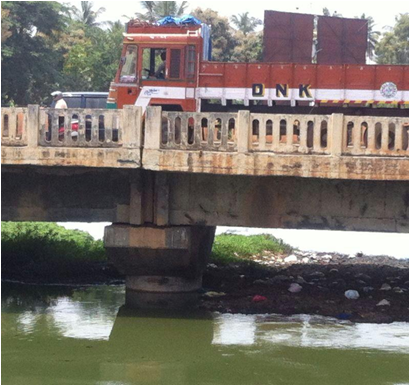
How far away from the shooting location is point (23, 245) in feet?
55.2

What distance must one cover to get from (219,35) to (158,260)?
33.3 meters

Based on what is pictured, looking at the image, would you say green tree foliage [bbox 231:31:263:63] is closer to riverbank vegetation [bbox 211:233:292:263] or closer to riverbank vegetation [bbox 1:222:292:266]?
riverbank vegetation [bbox 211:233:292:263]

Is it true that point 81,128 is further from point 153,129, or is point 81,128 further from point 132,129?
point 153,129

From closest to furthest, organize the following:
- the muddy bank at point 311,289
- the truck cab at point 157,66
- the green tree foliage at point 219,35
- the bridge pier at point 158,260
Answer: the bridge pier at point 158,260
the muddy bank at point 311,289
the truck cab at point 157,66
the green tree foliage at point 219,35

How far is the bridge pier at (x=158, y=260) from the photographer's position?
498 inches

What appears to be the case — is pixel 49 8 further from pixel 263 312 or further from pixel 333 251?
pixel 263 312

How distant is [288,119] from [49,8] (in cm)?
2916

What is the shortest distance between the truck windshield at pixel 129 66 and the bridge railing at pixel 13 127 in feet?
14.0

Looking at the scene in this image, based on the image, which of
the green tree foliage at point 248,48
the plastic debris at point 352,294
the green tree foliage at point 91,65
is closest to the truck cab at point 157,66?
the plastic debris at point 352,294

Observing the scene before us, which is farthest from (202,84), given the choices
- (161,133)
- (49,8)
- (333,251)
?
(49,8)

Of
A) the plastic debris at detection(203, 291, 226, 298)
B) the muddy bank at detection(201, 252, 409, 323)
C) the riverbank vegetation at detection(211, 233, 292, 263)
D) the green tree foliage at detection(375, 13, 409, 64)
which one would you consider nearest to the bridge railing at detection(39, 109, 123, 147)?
the muddy bank at detection(201, 252, 409, 323)

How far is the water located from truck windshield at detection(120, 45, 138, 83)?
4.40 metres

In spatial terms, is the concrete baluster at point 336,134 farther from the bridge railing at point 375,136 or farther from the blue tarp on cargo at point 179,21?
the blue tarp on cargo at point 179,21

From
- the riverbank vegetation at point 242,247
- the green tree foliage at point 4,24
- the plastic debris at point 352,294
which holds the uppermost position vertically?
the green tree foliage at point 4,24
